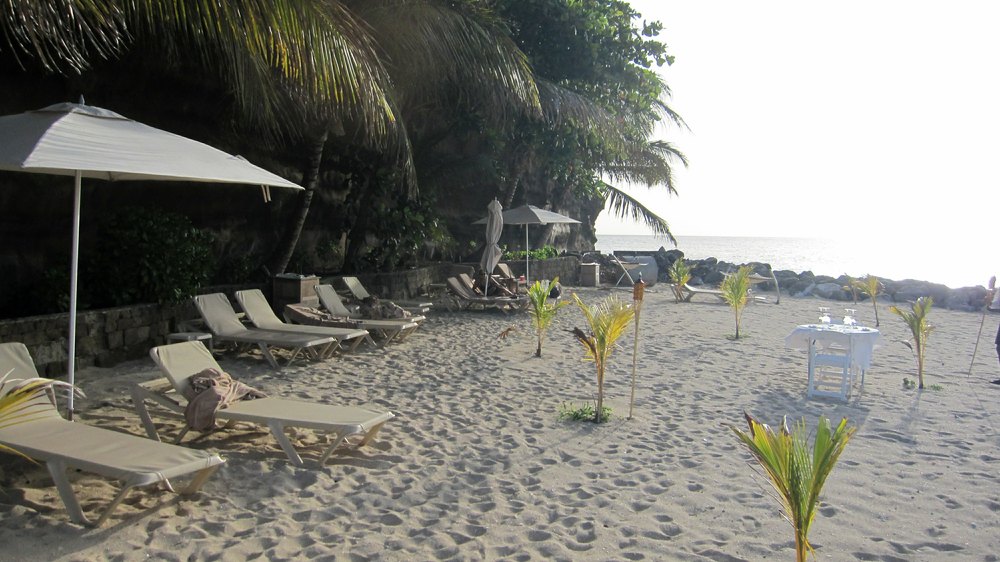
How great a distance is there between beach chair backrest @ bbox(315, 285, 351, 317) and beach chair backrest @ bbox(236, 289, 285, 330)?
3.34ft

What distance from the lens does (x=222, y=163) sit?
4512mm

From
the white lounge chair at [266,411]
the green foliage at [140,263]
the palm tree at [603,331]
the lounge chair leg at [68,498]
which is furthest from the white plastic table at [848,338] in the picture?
the green foliage at [140,263]

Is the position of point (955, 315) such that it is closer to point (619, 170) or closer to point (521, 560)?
point (619, 170)

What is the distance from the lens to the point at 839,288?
16.6 metres

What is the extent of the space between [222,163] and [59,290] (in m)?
2.88

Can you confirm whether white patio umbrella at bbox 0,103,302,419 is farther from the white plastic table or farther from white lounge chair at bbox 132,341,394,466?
the white plastic table

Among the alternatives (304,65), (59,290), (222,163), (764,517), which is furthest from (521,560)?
(59,290)

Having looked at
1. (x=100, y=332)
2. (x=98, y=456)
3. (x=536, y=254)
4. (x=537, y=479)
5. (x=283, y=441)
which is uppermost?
(x=536, y=254)

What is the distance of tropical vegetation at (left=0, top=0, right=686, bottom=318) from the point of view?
5555 millimetres

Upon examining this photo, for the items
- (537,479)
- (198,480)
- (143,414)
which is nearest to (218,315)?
(143,414)

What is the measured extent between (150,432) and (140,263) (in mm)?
3071

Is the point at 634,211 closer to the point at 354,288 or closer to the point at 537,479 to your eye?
the point at 354,288

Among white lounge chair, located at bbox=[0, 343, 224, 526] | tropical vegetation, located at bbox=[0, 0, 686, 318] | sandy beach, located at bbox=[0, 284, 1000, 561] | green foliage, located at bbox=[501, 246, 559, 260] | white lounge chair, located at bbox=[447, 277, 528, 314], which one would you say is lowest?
sandy beach, located at bbox=[0, 284, 1000, 561]

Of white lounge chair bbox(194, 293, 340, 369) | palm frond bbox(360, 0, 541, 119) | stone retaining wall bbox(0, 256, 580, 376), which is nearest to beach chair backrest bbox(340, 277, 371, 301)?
stone retaining wall bbox(0, 256, 580, 376)
